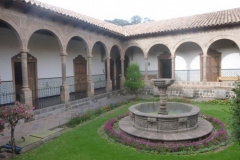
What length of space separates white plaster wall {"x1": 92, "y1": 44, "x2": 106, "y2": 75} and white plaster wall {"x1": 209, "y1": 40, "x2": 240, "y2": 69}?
8.70 metres

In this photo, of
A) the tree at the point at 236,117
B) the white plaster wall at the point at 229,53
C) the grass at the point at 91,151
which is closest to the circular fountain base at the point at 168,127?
the grass at the point at 91,151

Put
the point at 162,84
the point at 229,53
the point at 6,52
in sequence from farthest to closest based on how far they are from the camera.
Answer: the point at 229,53
the point at 6,52
the point at 162,84

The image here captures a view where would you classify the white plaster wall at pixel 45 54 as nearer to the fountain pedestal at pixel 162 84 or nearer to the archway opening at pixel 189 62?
the fountain pedestal at pixel 162 84

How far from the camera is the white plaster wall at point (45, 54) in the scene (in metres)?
10.2

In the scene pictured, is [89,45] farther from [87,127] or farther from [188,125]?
[188,125]

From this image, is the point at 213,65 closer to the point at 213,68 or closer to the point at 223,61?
the point at 213,68

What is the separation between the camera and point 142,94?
13.4m

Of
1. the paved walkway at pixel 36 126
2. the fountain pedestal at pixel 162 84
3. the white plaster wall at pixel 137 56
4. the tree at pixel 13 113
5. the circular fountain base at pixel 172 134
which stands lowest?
the paved walkway at pixel 36 126

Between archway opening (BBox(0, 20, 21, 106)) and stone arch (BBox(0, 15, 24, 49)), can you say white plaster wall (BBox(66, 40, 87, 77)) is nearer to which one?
archway opening (BBox(0, 20, 21, 106))

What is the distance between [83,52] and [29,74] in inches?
184

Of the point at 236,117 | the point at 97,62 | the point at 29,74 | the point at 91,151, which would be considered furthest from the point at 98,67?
the point at 236,117

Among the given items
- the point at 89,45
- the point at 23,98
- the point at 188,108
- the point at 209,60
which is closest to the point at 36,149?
the point at 23,98

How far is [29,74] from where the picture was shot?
9.85m

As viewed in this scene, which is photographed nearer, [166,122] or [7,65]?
[166,122]
